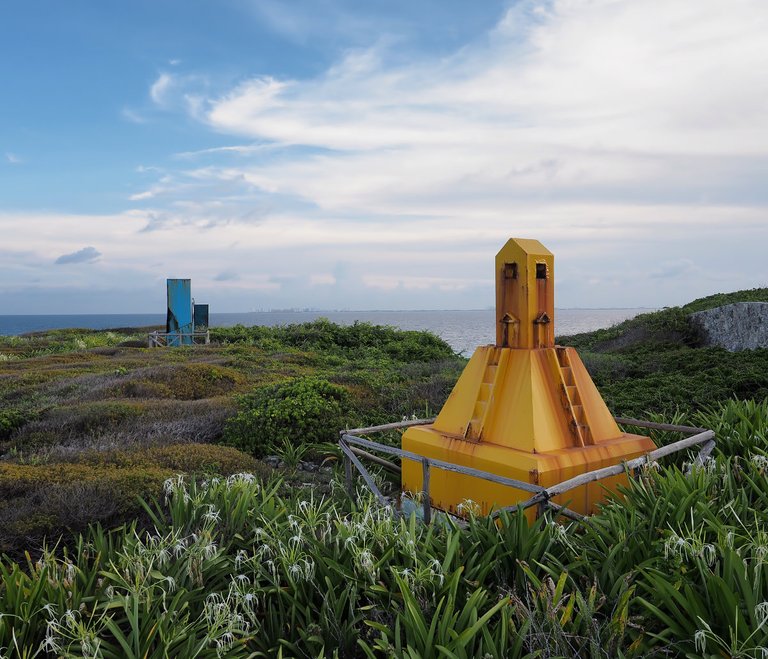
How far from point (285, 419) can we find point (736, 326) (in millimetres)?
14018

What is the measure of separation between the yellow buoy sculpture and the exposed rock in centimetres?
1217

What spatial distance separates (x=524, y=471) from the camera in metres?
4.91

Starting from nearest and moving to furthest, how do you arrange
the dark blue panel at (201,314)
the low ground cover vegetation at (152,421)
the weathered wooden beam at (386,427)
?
the low ground cover vegetation at (152,421), the weathered wooden beam at (386,427), the dark blue panel at (201,314)

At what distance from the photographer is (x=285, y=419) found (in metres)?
9.72

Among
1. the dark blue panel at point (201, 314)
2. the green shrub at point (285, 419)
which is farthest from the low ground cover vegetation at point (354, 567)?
the dark blue panel at point (201, 314)

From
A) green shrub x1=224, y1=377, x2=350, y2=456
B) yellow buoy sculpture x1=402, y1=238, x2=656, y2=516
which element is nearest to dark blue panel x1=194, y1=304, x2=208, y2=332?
green shrub x1=224, y1=377, x2=350, y2=456

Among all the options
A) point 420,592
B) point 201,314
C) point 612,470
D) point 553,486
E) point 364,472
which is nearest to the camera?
point 420,592

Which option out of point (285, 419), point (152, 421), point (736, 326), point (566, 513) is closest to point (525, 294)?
point (566, 513)

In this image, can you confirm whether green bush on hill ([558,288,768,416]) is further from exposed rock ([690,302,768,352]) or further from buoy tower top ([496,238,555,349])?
buoy tower top ([496,238,555,349])

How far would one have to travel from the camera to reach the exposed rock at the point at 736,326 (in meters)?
16.3

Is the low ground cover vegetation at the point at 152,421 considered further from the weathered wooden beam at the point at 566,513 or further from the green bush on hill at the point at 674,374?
the green bush on hill at the point at 674,374

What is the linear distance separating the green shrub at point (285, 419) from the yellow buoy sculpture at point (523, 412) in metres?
4.06

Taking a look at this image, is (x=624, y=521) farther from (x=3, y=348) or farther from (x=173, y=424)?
(x=3, y=348)

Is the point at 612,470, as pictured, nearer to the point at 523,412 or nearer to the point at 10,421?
the point at 523,412
